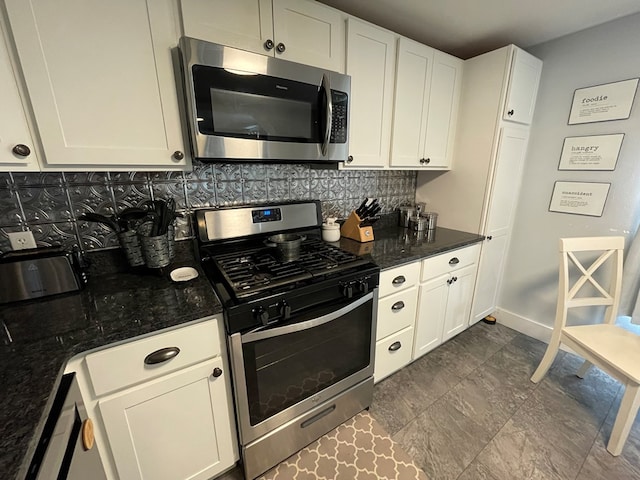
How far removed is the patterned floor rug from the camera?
50.5 inches

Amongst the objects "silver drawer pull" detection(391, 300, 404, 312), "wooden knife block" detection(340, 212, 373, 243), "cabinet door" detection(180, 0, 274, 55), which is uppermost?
"cabinet door" detection(180, 0, 274, 55)

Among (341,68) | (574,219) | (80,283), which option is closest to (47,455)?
(80,283)

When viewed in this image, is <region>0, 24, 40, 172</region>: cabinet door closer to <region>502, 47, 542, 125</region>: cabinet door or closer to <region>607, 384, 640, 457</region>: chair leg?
<region>502, 47, 542, 125</region>: cabinet door

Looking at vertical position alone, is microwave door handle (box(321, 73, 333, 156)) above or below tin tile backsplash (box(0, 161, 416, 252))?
above

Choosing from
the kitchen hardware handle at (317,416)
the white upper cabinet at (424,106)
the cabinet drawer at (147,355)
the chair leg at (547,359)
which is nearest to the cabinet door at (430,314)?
the chair leg at (547,359)

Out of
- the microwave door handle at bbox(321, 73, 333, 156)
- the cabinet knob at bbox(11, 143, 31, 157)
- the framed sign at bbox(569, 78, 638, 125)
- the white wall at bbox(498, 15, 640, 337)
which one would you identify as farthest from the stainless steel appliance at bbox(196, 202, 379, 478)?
the framed sign at bbox(569, 78, 638, 125)

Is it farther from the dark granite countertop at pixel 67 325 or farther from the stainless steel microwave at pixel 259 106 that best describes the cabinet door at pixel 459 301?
the stainless steel microwave at pixel 259 106

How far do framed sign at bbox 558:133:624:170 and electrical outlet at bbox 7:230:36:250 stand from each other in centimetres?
326

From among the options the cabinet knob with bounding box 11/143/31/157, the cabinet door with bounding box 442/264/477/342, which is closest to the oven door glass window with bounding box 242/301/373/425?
the cabinet door with bounding box 442/264/477/342

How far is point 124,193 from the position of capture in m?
1.30

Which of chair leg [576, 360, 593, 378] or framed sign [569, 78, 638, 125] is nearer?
framed sign [569, 78, 638, 125]

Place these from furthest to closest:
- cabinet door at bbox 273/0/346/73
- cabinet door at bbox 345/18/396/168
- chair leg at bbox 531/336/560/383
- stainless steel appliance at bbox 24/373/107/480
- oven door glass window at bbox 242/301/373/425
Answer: chair leg at bbox 531/336/560/383
cabinet door at bbox 345/18/396/168
cabinet door at bbox 273/0/346/73
oven door glass window at bbox 242/301/373/425
stainless steel appliance at bbox 24/373/107/480

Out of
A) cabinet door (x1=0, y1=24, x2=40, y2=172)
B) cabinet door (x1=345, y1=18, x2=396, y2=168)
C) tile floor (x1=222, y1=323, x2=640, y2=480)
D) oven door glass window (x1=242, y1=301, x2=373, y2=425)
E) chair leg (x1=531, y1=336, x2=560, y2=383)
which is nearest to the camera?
cabinet door (x1=0, y1=24, x2=40, y2=172)

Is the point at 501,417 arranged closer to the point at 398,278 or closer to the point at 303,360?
the point at 398,278
